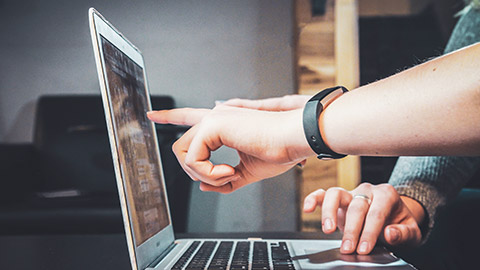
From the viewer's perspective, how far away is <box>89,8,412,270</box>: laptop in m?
0.64

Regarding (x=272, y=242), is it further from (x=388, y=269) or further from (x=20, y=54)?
(x=20, y=54)

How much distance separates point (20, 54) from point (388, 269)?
140cm

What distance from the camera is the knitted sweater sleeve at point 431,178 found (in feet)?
3.13

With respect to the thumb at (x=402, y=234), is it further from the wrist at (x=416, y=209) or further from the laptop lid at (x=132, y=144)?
the laptop lid at (x=132, y=144)

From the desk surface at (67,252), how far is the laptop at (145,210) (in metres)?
0.11

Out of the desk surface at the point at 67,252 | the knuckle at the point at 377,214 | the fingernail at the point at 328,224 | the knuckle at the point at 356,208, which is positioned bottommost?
the desk surface at the point at 67,252

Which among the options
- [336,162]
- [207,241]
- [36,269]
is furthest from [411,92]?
[336,162]

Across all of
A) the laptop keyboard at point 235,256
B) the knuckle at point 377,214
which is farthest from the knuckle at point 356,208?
the laptop keyboard at point 235,256

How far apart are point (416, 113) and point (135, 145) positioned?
490 mm

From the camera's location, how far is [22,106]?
1.47 meters

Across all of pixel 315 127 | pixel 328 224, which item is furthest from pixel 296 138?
pixel 328 224

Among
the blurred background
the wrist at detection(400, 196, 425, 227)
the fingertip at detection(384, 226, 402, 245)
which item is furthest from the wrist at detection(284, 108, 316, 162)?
the blurred background

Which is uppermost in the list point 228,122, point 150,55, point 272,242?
point 150,55

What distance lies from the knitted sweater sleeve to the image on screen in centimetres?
59
